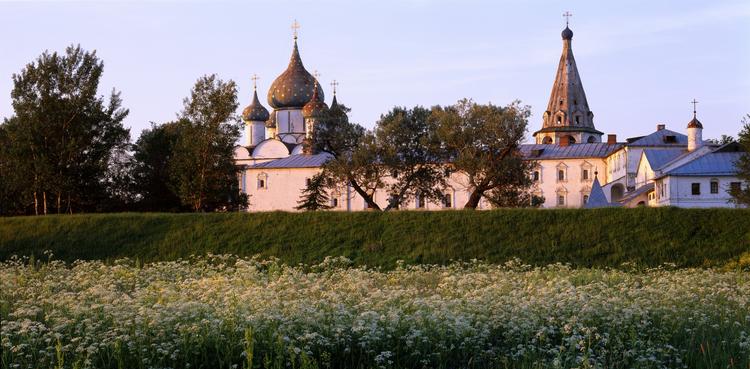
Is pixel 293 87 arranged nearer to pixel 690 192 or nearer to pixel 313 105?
pixel 313 105

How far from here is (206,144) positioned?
149 feet

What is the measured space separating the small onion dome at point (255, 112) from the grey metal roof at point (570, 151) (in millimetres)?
29365

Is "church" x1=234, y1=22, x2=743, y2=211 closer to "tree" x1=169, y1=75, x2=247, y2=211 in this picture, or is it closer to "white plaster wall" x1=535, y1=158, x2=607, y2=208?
"white plaster wall" x1=535, y1=158, x2=607, y2=208

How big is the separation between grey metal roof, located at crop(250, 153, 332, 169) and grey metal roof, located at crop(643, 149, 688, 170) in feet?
92.2

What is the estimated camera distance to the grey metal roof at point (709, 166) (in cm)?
6312

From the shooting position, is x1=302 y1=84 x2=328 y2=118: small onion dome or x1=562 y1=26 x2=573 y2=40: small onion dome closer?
x1=302 y1=84 x2=328 y2=118: small onion dome

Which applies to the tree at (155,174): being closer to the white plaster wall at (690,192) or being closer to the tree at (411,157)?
the tree at (411,157)

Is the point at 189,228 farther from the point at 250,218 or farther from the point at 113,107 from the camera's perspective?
the point at 113,107

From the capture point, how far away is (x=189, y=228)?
33.8m

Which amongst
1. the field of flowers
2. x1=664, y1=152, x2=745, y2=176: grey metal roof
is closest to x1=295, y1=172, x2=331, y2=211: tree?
x1=664, y1=152, x2=745, y2=176: grey metal roof

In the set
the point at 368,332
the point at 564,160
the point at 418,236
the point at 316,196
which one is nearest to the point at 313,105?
the point at 564,160

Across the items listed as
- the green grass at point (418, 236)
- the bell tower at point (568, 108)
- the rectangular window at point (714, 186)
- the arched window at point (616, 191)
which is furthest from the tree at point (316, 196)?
the bell tower at point (568, 108)

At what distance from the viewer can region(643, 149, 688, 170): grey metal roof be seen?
233ft

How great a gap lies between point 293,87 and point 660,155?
39171 mm
